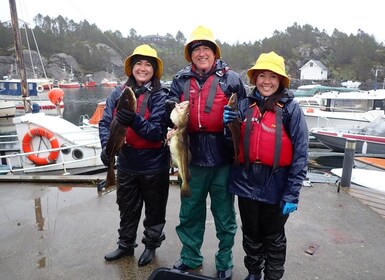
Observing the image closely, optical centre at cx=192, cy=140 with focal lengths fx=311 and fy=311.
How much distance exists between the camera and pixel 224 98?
116 inches

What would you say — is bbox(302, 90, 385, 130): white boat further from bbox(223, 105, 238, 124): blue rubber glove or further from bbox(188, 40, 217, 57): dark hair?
bbox(223, 105, 238, 124): blue rubber glove

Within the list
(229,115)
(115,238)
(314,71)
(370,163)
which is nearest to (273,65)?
(229,115)

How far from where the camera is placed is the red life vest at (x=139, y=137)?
319cm

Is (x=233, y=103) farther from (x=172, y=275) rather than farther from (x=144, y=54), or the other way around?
(x=172, y=275)

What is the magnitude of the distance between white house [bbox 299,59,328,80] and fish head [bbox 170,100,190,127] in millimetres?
67633

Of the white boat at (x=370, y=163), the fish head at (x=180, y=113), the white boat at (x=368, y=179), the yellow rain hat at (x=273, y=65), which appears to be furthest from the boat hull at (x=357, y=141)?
the fish head at (x=180, y=113)

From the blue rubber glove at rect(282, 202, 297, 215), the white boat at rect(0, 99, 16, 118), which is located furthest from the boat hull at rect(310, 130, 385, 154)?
the white boat at rect(0, 99, 16, 118)

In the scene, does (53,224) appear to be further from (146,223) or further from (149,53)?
(149,53)

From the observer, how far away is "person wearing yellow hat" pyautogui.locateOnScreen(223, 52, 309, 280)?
2.71 meters

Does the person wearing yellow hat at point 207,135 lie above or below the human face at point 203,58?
below

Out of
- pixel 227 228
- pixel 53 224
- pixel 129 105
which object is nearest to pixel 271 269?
pixel 227 228

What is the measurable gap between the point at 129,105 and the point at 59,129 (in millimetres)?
7166

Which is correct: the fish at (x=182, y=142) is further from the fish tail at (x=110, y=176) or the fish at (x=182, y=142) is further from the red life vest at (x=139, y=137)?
the fish tail at (x=110, y=176)

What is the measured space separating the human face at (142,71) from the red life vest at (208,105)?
0.58 meters
